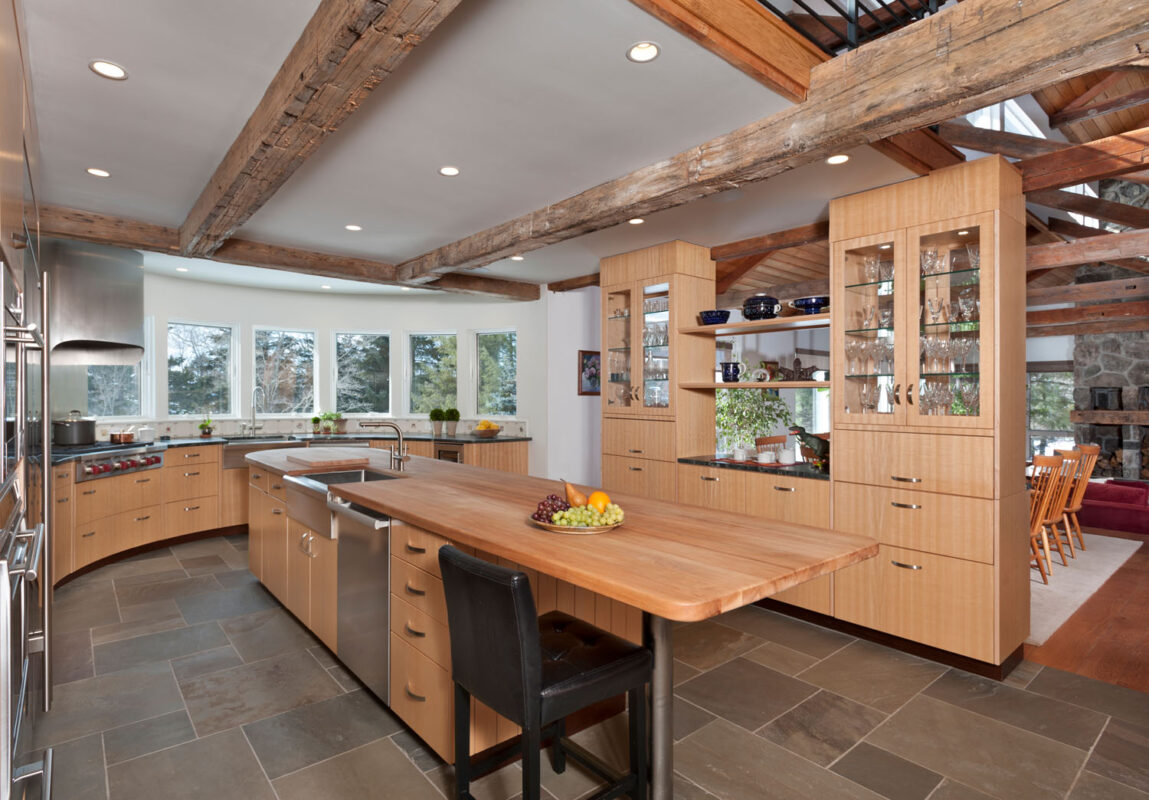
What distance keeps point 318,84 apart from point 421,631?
196 cm

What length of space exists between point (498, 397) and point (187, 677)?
450 centimetres

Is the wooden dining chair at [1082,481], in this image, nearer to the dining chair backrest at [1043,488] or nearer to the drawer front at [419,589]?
the dining chair backrest at [1043,488]

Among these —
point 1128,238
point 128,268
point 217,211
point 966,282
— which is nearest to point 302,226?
point 217,211

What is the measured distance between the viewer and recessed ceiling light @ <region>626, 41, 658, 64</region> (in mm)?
2092

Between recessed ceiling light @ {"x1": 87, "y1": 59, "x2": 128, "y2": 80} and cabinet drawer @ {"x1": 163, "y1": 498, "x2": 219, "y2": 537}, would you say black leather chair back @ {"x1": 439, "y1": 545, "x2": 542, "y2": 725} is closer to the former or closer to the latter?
recessed ceiling light @ {"x1": 87, "y1": 59, "x2": 128, "y2": 80}

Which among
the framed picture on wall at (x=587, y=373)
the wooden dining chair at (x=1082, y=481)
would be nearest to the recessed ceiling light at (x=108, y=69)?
the framed picture on wall at (x=587, y=373)

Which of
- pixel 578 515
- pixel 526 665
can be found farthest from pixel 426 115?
pixel 526 665

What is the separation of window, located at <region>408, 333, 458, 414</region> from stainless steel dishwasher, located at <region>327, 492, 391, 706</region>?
449cm

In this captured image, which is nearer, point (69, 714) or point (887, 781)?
point (887, 781)

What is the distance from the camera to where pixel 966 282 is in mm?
3023

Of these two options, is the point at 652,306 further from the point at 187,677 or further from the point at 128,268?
the point at 128,268

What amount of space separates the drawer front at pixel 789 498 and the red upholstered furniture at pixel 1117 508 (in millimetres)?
4654

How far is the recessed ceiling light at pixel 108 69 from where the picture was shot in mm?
2244

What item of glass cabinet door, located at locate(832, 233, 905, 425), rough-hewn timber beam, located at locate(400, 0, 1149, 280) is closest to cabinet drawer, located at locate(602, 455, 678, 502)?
glass cabinet door, located at locate(832, 233, 905, 425)
